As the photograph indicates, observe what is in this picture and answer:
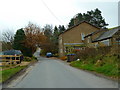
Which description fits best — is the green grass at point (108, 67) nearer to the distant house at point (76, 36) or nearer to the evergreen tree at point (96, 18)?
the distant house at point (76, 36)

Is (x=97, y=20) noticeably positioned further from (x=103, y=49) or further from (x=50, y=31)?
(x=103, y=49)

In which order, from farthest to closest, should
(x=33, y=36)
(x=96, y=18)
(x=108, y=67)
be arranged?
(x=96, y=18) < (x=33, y=36) < (x=108, y=67)

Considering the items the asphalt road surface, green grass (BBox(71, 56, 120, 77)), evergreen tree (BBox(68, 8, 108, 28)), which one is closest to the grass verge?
green grass (BBox(71, 56, 120, 77))

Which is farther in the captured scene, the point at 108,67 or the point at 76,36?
the point at 76,36

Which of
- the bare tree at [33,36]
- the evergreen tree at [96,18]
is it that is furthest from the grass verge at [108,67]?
the evergreen tree at [96,18]

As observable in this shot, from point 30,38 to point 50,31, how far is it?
4801 centimetres

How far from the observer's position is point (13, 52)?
97.4ft

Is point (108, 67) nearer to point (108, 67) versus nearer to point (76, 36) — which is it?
point (108, 67)

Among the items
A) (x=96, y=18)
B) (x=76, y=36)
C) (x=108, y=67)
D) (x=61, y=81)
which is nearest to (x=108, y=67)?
(x=108, y=67)

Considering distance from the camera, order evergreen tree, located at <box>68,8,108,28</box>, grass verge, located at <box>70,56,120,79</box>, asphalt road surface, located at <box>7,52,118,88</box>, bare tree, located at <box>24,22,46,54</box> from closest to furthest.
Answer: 1. asphalt road surface, located at <box>7,52,118,88</box>
2. grass verge, located at <box>70,56,120,79</box>
3. bare tree, located at <box>24,22,46,54</box>
4. evergreen tree, located at <box>68,8,108,28</box>

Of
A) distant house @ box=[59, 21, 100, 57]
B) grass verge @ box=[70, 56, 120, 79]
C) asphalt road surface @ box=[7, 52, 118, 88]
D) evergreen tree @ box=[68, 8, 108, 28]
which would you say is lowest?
asphalt road surface @ box=[7, 52, 118, 88]

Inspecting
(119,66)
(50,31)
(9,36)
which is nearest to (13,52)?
(119,66)

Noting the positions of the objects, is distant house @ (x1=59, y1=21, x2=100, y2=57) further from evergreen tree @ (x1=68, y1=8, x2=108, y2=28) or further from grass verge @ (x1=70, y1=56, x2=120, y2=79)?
grass verge @ (x1=70, y1=56, x2=120, y2=79)

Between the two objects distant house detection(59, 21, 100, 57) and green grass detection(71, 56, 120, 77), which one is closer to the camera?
green grass detection(71, 56, 120, 77)
